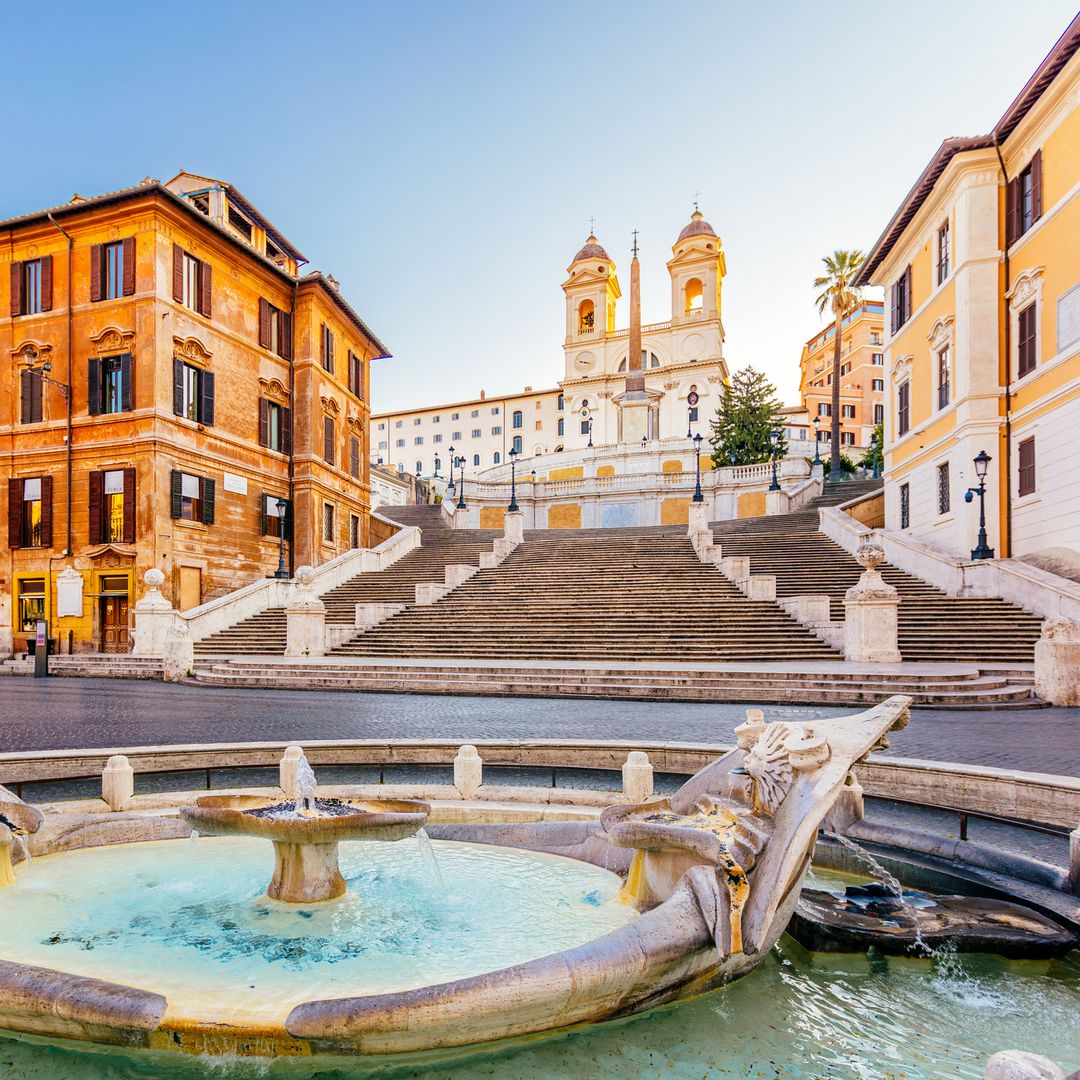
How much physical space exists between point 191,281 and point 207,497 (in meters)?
8.04

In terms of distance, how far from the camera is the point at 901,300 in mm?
29281

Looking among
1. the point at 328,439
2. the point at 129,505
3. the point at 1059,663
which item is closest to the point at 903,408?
the point at 1059,663

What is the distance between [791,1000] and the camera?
3.43 meters

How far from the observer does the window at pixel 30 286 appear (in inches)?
1063

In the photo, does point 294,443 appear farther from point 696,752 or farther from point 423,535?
point 696,752

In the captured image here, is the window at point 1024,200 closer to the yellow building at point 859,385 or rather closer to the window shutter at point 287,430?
the window shutter at point 287,430

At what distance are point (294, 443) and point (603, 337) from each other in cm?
5091

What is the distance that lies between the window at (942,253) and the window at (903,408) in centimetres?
417

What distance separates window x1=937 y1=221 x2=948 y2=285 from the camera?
25.0 m

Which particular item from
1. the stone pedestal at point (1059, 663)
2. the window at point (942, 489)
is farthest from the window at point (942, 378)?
the stone pedestal at point (1059, 663)

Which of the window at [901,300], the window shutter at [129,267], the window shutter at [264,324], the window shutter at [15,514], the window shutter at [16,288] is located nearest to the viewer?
the window shutter at [129,267]

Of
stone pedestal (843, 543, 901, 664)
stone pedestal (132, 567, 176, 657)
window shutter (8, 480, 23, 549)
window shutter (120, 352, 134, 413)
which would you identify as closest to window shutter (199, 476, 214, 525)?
window shutter (120, 352, 134, 413)

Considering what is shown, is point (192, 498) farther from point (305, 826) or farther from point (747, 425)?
point (747, 425)

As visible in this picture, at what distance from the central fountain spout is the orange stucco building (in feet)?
72.3
